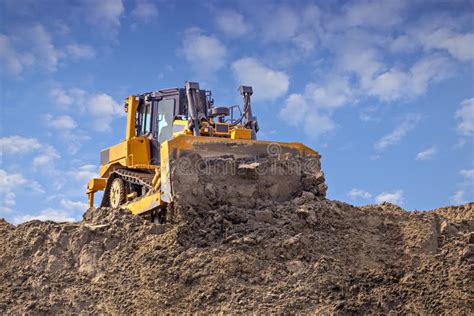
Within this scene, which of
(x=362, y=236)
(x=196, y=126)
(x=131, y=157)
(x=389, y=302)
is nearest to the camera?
(x=389, y=302)

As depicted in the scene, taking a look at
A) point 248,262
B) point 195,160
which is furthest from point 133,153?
point 248,262

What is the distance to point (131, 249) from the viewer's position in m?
10.1

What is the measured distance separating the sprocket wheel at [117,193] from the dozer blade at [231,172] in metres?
2.26

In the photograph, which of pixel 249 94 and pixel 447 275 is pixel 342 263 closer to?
pixel 447 275

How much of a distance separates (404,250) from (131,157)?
5.33 m

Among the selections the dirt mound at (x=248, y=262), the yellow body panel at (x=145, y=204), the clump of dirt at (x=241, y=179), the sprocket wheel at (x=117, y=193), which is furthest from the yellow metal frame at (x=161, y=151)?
the dirt mound at (x=248, y=262)

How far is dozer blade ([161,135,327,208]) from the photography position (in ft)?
34.4

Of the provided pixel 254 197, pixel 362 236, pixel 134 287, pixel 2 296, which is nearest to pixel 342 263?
pixel 362 236

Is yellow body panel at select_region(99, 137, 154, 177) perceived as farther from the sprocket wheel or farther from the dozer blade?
the dozer blade

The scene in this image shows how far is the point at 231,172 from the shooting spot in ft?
35.5

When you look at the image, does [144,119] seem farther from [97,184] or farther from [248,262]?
[248,262]

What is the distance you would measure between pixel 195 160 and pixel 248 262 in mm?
1943

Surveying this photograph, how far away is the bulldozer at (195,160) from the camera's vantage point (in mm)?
10617

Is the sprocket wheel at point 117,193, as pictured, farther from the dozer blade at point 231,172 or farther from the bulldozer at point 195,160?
the dozer blade at point 231,172
